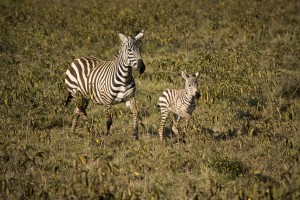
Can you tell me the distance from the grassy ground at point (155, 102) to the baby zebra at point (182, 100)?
37 cm

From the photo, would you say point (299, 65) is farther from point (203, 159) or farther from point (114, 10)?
point (114, 10)

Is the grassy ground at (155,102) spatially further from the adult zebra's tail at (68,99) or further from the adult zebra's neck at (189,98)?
the adult zebra's neck at (189,98)

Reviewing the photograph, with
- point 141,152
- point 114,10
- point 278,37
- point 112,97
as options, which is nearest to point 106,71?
point 112,97

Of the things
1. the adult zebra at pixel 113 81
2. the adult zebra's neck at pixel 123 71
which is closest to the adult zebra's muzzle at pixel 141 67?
the adult zebra at pixel 113 81

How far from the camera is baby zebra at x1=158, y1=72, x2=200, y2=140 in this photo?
9.67 metres

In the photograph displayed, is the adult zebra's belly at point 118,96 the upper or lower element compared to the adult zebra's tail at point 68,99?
upper

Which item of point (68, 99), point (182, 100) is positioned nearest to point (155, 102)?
point (182, 100)

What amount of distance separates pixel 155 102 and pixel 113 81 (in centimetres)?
258

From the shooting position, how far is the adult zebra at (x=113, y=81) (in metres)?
9.64

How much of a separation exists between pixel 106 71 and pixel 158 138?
207cm

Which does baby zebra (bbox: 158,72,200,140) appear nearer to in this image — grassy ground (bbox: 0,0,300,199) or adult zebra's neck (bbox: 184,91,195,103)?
adult zebra's neck (bbox: 184,91,195,103)

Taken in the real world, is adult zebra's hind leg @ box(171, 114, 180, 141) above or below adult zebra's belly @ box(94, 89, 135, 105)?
below

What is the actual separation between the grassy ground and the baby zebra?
0.37 meters

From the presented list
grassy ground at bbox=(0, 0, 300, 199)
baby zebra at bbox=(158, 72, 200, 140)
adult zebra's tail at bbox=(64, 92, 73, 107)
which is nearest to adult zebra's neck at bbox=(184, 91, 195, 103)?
baby zebra at bbox=(158, 72, 200, 140)
